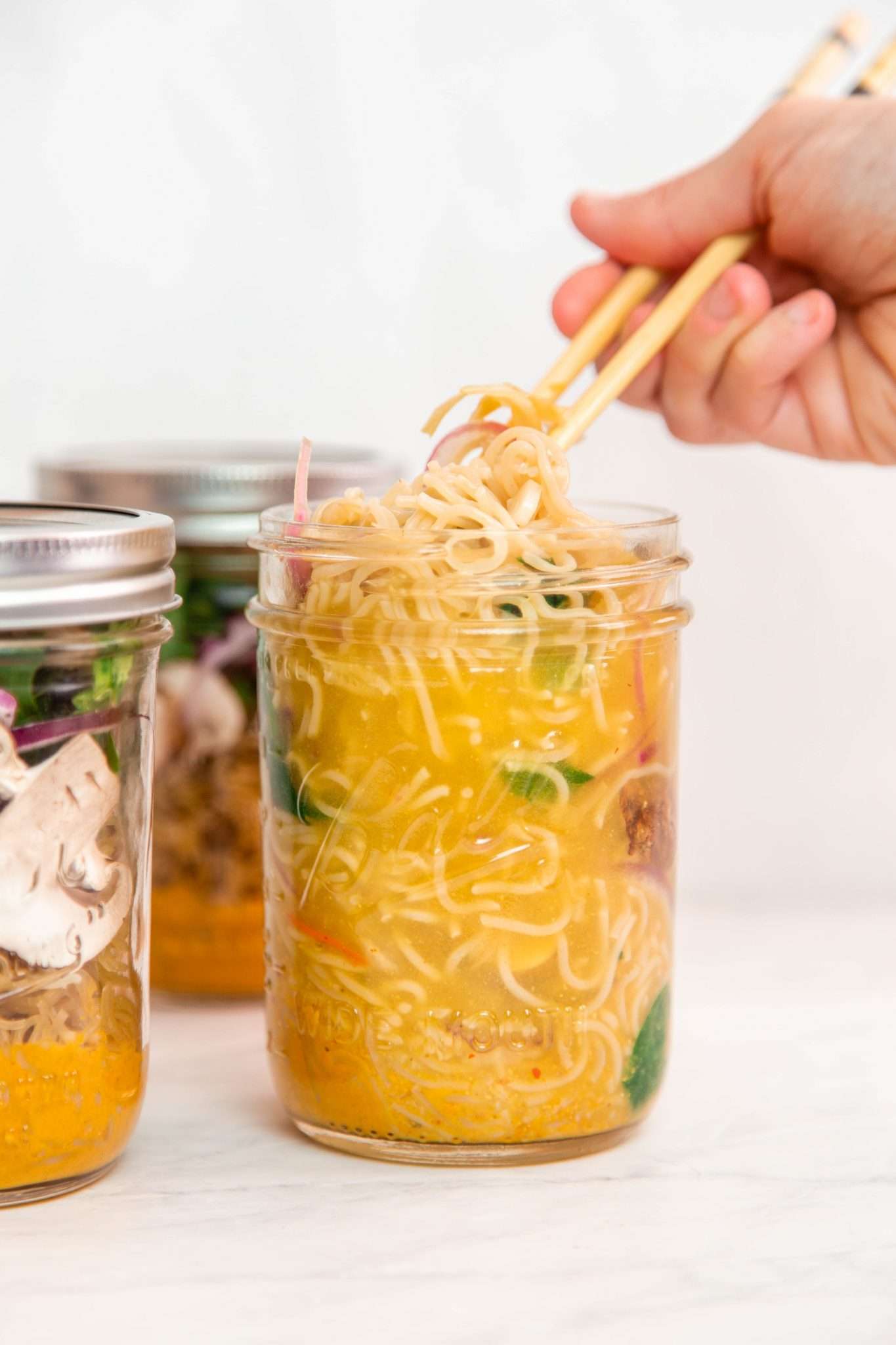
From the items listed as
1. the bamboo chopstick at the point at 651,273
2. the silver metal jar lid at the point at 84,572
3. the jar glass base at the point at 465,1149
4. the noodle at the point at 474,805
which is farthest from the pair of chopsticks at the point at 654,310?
the jar glass base at the point at 465,1149

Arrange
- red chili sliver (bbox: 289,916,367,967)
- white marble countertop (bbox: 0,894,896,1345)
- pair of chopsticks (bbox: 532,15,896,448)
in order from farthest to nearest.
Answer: pair of chopsticks (bbox: 532,15,896,448) < red chili sliver (bbox: 289,916,367,967) < white marble countertop (bbox: 0,894,896,1345)

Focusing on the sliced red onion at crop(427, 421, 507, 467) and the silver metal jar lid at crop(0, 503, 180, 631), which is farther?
the sliced red onion at crop(427, 421, 507, 467)

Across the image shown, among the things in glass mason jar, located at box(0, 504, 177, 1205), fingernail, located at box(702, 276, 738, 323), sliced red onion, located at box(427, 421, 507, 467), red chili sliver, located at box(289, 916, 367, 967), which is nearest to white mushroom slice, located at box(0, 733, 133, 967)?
glass mason jar, located at box(0, 504, 177, 1205)

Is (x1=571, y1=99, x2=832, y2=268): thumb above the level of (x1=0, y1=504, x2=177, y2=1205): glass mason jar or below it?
above

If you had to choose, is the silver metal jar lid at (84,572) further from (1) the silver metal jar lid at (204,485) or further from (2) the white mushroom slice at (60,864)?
(1) the silver metal jar lid at (204,485)

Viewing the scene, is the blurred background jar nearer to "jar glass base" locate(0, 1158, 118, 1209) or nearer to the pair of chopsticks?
the pair of chopsticks

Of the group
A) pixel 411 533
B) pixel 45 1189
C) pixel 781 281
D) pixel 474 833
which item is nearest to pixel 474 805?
pixel 474 833
